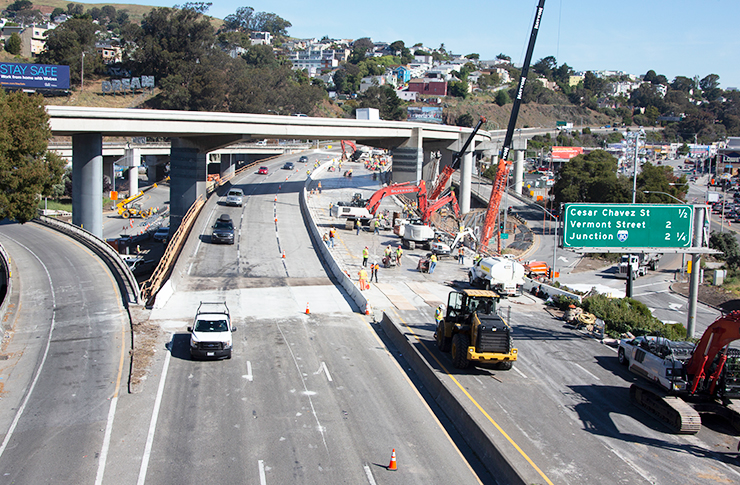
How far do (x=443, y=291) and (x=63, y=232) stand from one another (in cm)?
3270

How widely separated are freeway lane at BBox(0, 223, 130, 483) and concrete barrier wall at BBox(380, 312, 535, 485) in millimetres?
10143

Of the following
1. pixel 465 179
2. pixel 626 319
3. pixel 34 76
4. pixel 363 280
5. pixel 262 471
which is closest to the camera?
pixel 262 471

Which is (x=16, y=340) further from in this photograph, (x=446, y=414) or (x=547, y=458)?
(x=547, y=458)

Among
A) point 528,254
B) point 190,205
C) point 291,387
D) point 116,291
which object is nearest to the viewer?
point 291,387

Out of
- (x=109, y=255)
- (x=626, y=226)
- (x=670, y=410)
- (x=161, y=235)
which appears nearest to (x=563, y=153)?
(x=161, y=235)

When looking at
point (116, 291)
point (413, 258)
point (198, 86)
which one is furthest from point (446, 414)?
point (198, 86)

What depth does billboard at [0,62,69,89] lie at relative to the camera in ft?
277

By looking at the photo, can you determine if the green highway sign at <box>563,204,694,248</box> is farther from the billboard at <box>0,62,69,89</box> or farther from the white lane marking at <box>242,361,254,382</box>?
the billboard at <box>0,62,69,89</box>

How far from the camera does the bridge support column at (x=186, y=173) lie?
63.8 metres

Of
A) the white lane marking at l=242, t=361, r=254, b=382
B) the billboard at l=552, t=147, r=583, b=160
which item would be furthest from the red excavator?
the billboard at l=552, t=147, r=583, b=160

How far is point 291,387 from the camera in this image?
71.0ft

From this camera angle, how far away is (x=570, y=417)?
20047 mm

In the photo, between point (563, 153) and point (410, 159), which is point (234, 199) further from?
point (563, 153)

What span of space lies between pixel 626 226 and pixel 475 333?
Answer: 10.1 metres
